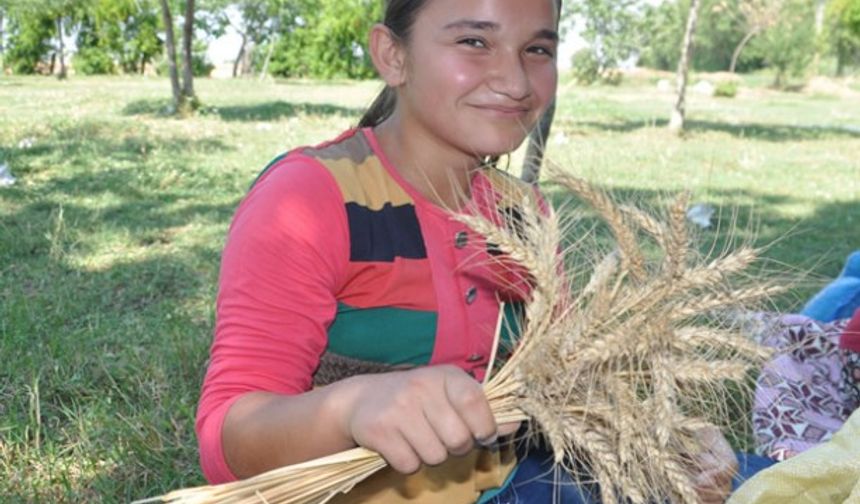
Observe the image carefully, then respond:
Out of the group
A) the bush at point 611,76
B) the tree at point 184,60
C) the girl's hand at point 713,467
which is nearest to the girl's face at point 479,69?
the girl's hand at point 713,467

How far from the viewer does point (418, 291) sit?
1.85 m

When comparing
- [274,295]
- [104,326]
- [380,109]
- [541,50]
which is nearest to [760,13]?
[104,326]

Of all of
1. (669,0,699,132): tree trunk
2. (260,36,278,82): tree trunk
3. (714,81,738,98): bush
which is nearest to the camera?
(669,0,699,132): tree trunk

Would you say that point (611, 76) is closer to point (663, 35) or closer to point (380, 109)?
Answer: point (663, 35)

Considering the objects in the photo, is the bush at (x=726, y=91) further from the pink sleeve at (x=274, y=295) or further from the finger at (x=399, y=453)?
the finger at (x=399, y=453)

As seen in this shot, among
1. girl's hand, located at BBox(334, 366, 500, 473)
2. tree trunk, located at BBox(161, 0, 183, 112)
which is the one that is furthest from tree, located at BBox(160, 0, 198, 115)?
girl's hand, located at BBox(334, 366, 500, 473)

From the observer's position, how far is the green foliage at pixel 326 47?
136ft

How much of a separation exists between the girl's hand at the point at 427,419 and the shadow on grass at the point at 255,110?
12.4 meters

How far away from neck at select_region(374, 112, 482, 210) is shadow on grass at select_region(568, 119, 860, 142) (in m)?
13.3

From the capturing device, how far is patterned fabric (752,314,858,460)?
2.91m

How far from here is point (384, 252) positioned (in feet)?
5.96

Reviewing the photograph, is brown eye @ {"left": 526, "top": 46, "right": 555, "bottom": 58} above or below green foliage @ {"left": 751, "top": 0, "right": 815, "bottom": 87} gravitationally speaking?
above

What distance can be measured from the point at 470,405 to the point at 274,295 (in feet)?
1.69

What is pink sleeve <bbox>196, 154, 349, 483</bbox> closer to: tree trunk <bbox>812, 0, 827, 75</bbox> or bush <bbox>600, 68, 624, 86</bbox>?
bush <bbox>600, 68, 624, 86</bbox>
